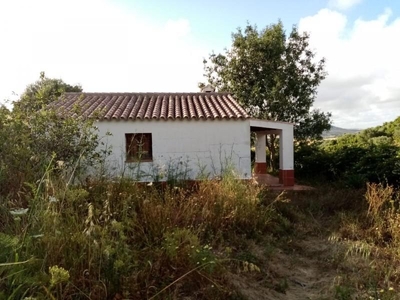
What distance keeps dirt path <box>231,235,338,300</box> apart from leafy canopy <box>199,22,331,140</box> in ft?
36.5

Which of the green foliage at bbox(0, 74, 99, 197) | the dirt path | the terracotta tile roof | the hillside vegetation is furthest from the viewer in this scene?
the terracotta tile roof

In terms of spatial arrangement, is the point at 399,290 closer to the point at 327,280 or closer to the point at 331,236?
the point at 327,280

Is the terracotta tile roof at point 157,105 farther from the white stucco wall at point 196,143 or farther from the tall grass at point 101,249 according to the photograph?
the tall grass at point 101,249

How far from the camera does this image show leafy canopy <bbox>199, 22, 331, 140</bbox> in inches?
653

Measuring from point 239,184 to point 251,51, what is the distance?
38.4 ft

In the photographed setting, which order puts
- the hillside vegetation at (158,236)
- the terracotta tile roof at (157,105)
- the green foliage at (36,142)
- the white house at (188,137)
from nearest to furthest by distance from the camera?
the hillside vegetation at (158,236) → the green foliage at (36,142) → the white house at (188,137) → the terracotta tile roof at (157,105)

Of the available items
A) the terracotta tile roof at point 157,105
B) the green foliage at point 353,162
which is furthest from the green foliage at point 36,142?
the green foliage at point 353,162

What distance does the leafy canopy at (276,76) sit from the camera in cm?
1658

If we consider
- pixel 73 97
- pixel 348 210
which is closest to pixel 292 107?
pixel 348 210

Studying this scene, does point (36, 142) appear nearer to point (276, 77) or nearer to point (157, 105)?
point (157, 105)

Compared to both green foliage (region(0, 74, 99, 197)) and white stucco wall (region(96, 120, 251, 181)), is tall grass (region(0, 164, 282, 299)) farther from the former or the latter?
white stucco wall (region(96, 120, 251, 181))

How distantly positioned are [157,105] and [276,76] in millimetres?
6413

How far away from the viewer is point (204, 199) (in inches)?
246

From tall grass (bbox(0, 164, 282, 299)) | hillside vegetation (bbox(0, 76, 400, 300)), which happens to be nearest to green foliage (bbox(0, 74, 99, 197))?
hillside vegetation (bbox(0, 76, 400, 300))
